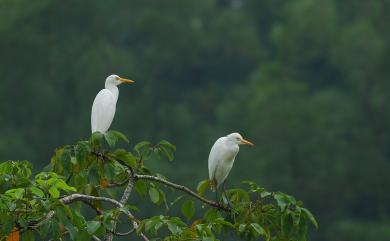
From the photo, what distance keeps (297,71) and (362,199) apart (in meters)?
5.80

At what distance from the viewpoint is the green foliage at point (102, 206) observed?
4898 mm

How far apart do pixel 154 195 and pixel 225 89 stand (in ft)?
88.9

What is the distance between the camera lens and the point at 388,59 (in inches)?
1090

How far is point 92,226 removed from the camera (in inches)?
Result: 193

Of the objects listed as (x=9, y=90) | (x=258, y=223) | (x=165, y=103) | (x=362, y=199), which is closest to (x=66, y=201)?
(x=258, y=223)

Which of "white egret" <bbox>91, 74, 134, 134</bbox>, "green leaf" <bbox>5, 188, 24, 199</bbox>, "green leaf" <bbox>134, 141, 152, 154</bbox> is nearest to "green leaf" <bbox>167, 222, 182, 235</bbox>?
"green leaf" <bbox>5, 188, 24, 199</bbox>

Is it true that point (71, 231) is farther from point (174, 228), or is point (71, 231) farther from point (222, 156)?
point (222, 156)

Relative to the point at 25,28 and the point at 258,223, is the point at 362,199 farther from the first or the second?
the point at 258,223

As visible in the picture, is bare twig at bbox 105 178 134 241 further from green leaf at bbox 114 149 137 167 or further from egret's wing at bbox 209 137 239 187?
egret's wing at bbox 209 137 239 187

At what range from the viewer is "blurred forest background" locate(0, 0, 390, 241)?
85.5 feet

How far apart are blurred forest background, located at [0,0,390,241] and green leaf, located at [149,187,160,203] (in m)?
17.6

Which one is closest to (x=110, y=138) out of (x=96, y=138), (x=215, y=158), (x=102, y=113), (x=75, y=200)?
(x=96, y=138)

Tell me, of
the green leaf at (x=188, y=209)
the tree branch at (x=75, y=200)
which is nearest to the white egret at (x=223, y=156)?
the green leaf at (x=188, y=209)

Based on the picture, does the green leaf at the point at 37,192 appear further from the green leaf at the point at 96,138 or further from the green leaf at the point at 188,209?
the green leaf at the point at 188,209
